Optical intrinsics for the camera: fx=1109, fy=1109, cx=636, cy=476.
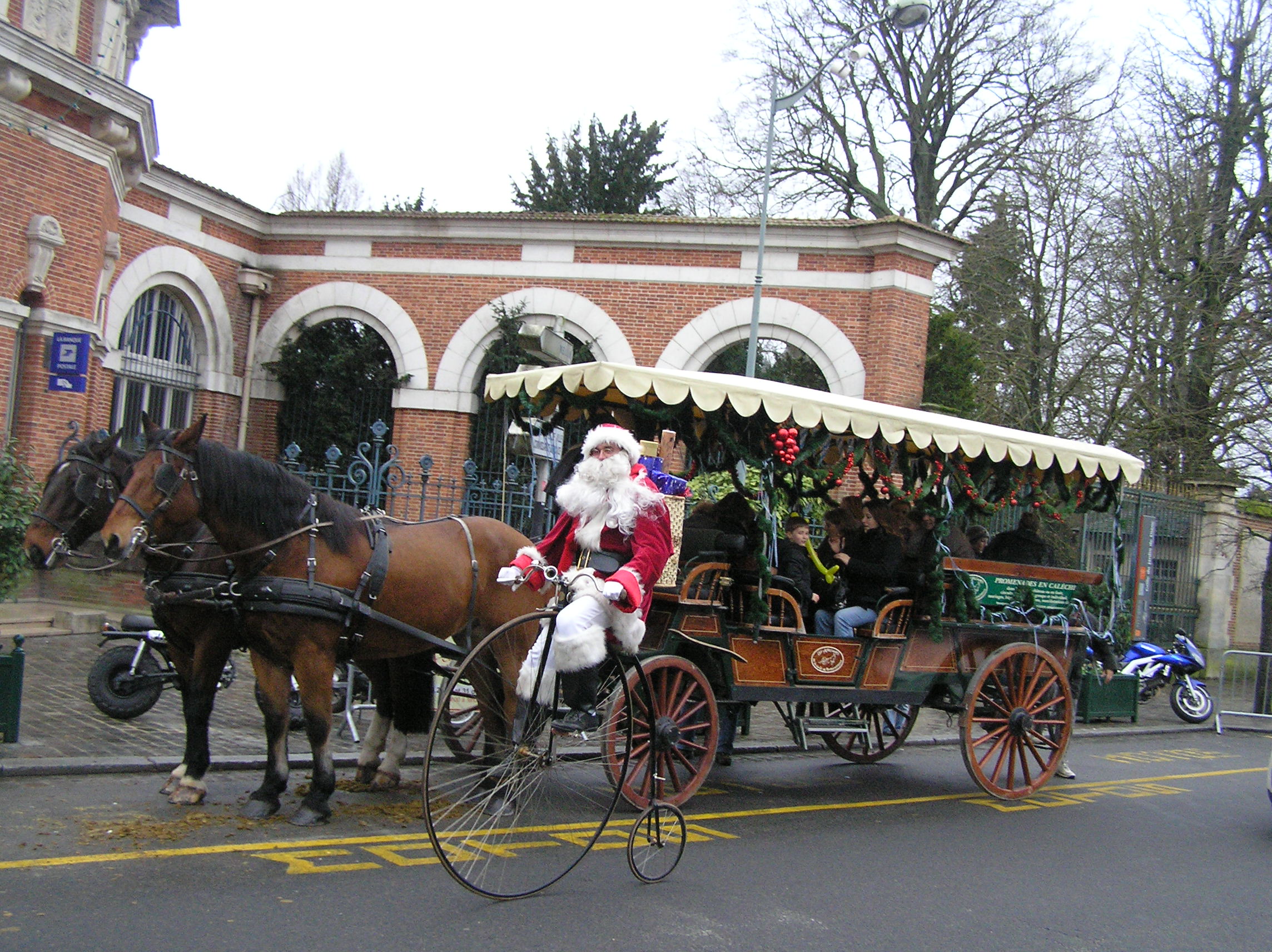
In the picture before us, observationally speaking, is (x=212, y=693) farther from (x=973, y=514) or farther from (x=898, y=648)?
(x=973, y=514)

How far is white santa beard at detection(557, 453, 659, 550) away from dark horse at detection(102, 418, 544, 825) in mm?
877

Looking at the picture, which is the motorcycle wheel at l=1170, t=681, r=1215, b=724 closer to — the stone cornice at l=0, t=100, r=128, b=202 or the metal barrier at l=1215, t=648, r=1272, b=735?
the metal barrier at l=1215, t=648, r=1272, b=735

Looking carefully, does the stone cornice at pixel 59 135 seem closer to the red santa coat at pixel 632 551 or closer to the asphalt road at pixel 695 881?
the asphalt road at pixel 695 881

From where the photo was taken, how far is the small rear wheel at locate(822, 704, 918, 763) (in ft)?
30.2

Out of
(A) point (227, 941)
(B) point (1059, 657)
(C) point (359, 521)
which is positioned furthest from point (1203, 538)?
(A) point (227, 941)

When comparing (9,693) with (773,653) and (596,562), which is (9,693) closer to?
(596,562)

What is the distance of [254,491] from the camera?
5.90m

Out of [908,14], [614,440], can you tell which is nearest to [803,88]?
[908,14]

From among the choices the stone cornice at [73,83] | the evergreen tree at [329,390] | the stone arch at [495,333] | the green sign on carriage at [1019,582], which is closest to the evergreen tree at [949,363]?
the stone arch at [495,333]

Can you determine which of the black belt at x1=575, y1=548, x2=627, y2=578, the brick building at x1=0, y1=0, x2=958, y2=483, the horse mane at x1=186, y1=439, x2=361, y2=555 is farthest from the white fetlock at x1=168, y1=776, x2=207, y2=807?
the brick building at x1=0, y1=0, x2=958, y2=483

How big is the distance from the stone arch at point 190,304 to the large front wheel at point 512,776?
1263 centimetres

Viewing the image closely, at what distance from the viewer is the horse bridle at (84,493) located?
6148 millimetres

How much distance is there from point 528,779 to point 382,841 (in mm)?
1065

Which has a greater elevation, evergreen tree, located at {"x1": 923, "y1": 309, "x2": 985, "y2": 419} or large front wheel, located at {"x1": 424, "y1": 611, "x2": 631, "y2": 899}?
Answer: evergreen tree, located at {"x1": 923, "y1": 309, "x2": 985, "y2": 419}
